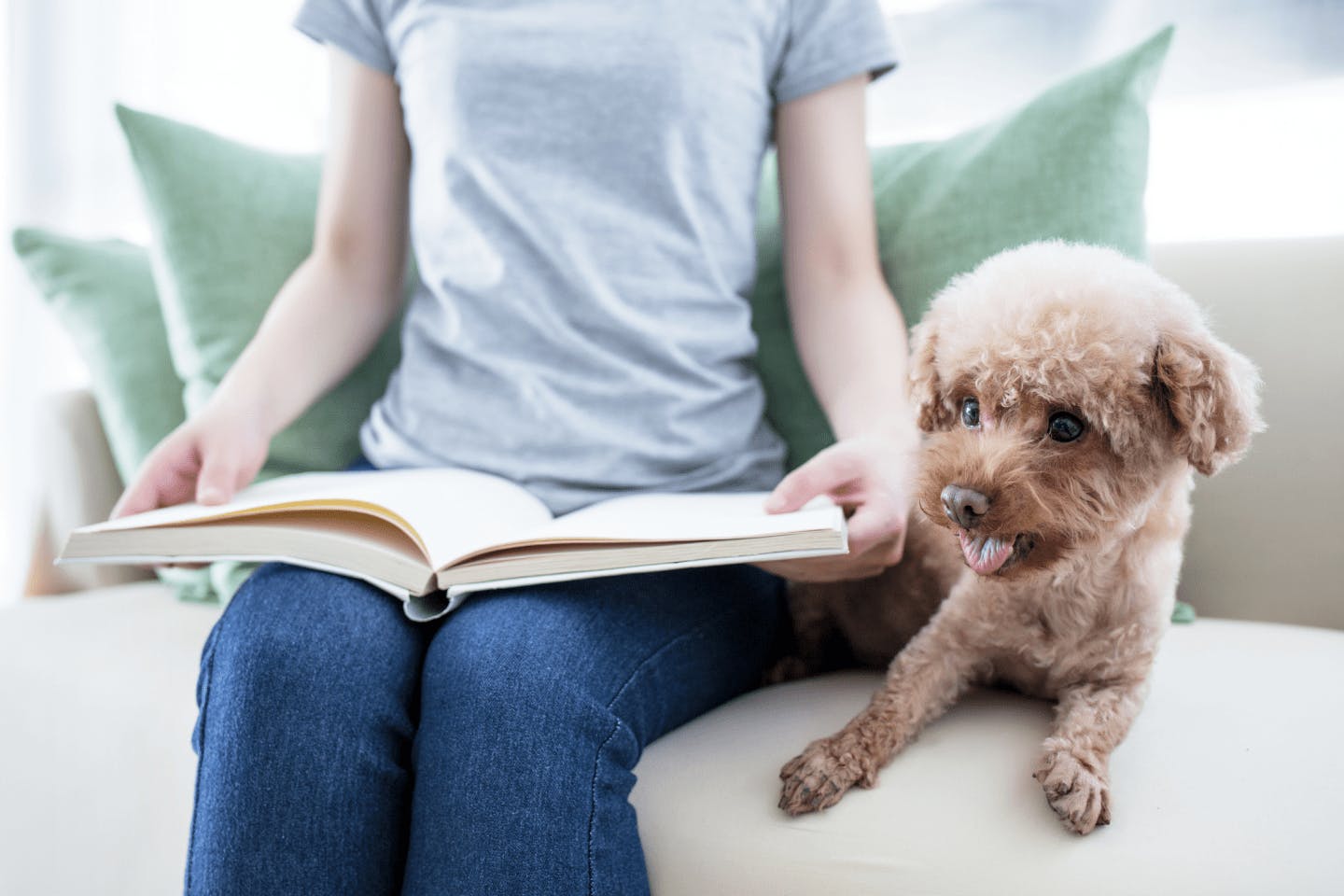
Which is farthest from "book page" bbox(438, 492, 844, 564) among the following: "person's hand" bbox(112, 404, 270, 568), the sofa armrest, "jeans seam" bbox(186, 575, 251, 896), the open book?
the sofa armrest

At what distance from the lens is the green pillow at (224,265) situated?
121cm

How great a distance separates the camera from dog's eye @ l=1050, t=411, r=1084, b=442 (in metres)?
0.68

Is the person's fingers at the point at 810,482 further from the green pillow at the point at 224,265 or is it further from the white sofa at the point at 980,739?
the green pillow at the point at 224,265

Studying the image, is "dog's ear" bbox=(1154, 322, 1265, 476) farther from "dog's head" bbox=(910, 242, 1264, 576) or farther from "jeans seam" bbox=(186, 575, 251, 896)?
"jeans seam" bbox=(186, 575, 251, 896)

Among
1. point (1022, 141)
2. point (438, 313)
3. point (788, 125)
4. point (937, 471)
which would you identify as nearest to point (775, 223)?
point (788, 125)

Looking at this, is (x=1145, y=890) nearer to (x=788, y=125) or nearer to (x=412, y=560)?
(x=412, y=560)

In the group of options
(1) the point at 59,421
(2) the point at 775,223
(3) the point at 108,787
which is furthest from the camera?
(1) the point at 59,421

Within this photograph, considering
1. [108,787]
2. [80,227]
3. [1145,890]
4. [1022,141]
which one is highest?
[1022,141]

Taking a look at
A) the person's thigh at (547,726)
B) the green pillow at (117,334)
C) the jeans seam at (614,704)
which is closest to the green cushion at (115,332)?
the green pillow at (117,334)

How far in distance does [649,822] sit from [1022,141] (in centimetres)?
86

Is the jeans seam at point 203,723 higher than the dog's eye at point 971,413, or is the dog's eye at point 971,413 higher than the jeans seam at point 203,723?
the dog's eye at point 971,413

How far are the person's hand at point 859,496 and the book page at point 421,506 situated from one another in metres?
0.23

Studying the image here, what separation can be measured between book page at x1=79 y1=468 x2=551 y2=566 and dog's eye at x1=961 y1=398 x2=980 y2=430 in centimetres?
38

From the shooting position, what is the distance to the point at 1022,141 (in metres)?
1.05
